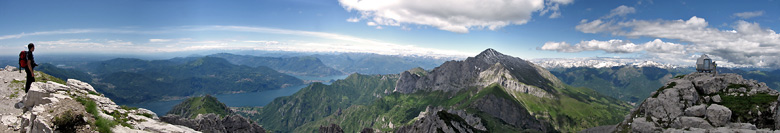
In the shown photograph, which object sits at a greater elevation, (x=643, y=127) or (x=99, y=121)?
(x=99, y=121)

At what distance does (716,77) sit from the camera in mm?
69500

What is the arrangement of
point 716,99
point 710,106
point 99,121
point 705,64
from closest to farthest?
point 99,121 → point 710,106 → point 716,99 → point 705,64

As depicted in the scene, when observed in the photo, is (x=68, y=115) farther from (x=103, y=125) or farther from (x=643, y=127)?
(x=643, y=127)

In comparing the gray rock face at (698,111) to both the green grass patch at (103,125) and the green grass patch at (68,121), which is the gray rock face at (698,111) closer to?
the green grass patch at (103,125)

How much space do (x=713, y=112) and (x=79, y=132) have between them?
86.7m

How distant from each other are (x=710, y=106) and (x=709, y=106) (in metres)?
2.87

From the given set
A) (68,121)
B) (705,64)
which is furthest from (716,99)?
(68,121)

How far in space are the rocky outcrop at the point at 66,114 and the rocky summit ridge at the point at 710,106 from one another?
257 ft

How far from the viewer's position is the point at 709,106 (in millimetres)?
55906

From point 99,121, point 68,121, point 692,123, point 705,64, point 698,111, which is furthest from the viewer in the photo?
point 705,64

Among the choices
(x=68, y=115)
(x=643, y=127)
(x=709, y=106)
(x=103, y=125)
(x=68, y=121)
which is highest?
(x=68, y=115)

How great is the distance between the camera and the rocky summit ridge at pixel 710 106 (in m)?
52.6

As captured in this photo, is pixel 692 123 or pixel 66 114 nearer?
pixel 66 114

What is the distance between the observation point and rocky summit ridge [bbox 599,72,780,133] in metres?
52.6
